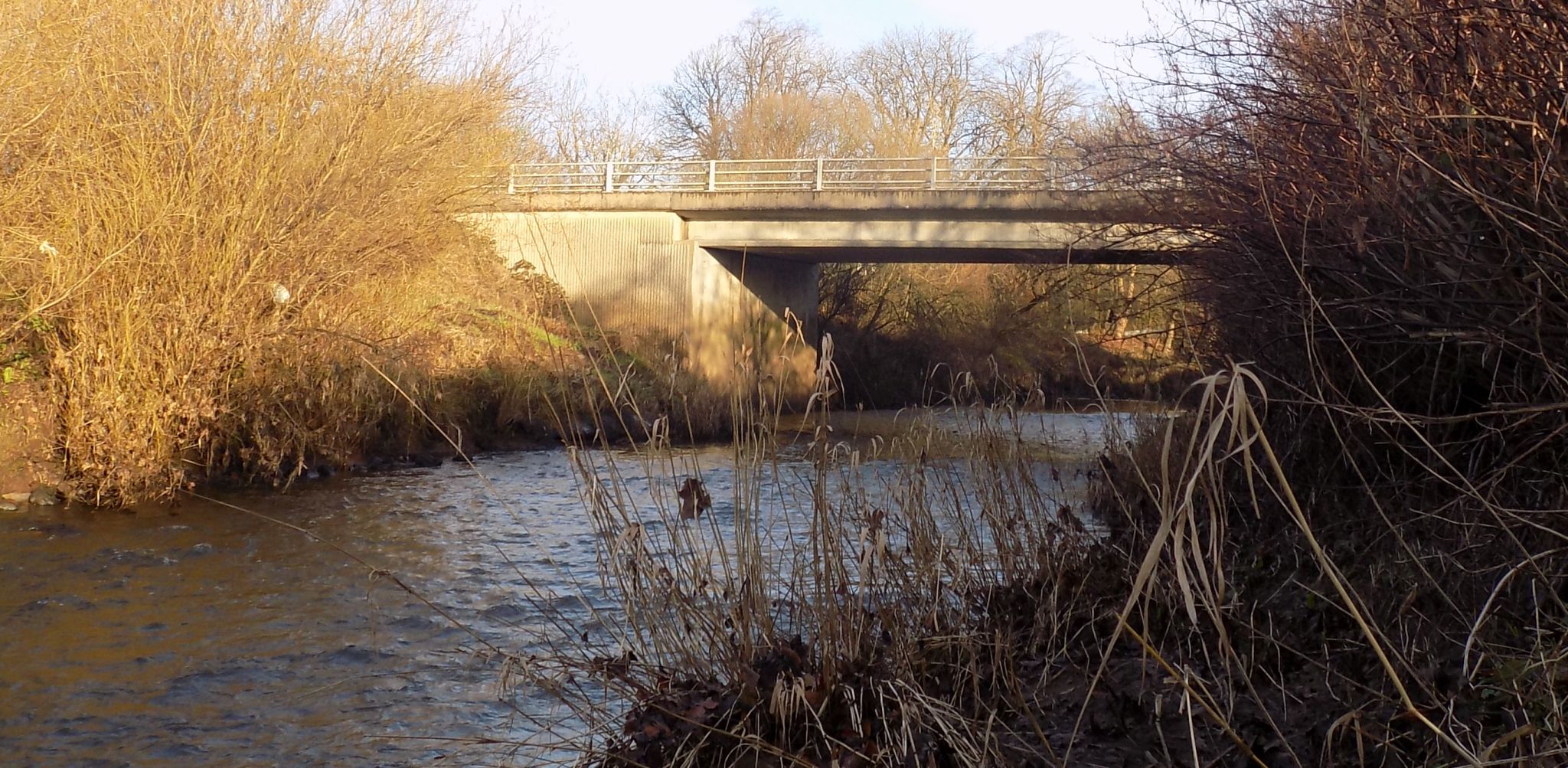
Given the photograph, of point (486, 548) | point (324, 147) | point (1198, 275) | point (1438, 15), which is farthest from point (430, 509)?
point (1438, 15)

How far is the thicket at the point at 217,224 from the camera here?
417 inches

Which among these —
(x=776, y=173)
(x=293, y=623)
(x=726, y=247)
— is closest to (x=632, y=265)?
(x=726, y=247)

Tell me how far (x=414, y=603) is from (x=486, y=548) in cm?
176

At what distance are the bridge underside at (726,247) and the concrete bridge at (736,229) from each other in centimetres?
3

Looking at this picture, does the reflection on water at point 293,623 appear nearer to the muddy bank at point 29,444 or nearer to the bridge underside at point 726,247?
the muddy bank at point 29,444

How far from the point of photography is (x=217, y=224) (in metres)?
11.6

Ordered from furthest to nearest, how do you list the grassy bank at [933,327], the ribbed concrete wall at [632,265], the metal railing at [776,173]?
the grassy bank at [933,327], the ribbed concrete wall at [632,265], the metal railing at [776,173]

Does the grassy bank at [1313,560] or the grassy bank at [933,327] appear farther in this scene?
the grassy bank at [933,327]

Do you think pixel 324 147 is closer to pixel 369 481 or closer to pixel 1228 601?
pixel 369 481

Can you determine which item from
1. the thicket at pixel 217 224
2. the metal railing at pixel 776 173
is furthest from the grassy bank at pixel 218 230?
the metal railing at pixel 776 173

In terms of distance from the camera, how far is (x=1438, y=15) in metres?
3.68

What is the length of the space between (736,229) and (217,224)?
1311 centimetres

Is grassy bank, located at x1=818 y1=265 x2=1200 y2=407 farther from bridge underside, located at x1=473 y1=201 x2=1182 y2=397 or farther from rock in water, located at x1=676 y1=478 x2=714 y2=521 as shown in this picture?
rock in water, located at x1=676 y1=478 x2=714 y2=521

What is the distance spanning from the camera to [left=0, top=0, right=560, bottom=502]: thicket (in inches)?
417
